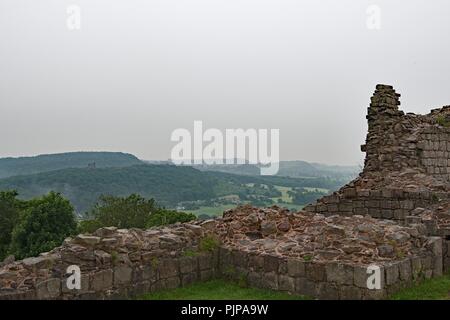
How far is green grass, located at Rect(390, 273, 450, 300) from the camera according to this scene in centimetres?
751

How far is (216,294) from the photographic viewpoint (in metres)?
8.29

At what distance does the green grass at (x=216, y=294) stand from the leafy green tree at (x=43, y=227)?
28015 millimetres

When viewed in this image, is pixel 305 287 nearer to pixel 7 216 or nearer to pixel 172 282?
pixel 172 282

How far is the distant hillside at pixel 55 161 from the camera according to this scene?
143 m

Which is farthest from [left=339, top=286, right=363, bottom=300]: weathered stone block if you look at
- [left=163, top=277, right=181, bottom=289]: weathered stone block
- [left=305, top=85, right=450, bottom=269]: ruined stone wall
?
[left=305, top=85, right=450, bottom=269]: ruined stone wall

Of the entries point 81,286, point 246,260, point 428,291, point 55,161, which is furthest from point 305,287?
point 55,161

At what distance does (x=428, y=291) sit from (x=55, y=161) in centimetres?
15482

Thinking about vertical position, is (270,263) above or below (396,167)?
below

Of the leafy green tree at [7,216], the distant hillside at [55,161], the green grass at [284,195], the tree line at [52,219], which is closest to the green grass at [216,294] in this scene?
the tree line at [52,219]

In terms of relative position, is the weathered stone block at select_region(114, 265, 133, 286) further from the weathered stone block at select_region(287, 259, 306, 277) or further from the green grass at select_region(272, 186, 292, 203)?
the green grass at select_region(272, 186, 292, 203)

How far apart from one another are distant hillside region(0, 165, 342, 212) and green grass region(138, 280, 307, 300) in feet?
280

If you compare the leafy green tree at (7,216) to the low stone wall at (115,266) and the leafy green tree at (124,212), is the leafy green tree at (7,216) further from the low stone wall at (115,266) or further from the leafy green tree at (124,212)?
the low stone wall at (115,266)

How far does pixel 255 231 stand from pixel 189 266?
1.83 metres
